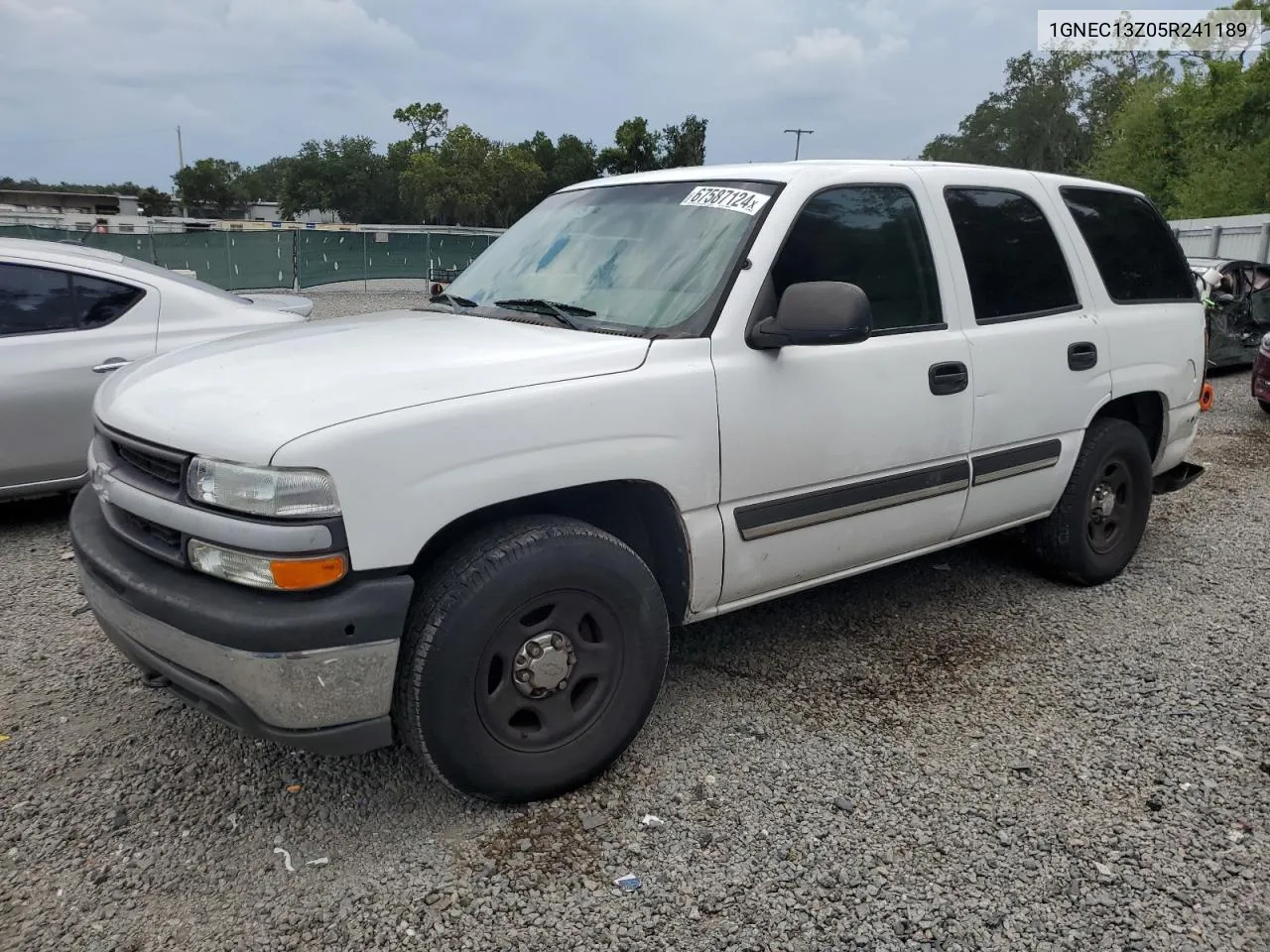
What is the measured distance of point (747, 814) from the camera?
9.14 feet

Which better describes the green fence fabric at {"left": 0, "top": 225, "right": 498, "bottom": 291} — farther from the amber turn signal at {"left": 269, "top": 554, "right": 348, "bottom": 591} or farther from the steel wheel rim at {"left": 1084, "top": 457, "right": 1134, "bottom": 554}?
the amber turn signal at {"left": 269, "top": 554, "right": 348, "bottom": 591}

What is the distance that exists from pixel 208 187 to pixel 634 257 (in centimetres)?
9964

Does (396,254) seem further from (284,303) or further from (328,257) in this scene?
(284,303)

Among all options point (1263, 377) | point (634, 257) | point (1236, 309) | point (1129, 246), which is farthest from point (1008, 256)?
point (1236, 309)

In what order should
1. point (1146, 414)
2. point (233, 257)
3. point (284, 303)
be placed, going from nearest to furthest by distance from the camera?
1. point (1146, 414)
2. point (284, 303)
3. point (233, 257)

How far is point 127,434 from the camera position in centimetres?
266

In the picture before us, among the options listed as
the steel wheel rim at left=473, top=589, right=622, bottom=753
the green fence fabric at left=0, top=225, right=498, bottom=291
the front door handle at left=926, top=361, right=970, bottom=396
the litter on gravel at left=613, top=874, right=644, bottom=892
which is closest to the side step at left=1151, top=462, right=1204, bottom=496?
the front door handle at left=926, top=361, right=970, bottom=396

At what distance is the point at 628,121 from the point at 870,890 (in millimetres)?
68531

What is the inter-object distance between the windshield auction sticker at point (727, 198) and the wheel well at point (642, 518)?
A: 3.43 feet

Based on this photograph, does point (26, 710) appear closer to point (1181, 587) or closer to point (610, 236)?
point (610, 236)

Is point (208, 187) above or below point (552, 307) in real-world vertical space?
above

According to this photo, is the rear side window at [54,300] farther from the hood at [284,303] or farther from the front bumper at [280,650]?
the front bumper at [280,650]

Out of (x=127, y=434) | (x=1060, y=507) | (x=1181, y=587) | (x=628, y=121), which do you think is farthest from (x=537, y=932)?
(x=628, y=121)

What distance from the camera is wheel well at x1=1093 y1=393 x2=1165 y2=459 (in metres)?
4.59
